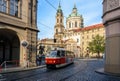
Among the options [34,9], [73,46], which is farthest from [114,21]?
[73,46]

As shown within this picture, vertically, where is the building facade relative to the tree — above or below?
above

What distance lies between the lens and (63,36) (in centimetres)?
15338

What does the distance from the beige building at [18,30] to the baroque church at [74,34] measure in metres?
93.5

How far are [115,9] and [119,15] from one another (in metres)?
0.97

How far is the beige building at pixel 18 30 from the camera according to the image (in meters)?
30.4

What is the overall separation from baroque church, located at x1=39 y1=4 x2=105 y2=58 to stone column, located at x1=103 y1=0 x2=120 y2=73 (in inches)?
4108

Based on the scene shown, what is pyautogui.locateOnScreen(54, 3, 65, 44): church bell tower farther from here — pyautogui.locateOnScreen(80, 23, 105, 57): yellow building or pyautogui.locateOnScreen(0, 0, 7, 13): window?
pyautogui.locateOnScreen(0, 0, 7, 13): window

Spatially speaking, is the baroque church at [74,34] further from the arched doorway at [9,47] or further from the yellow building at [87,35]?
the arched doorway at [9,47]

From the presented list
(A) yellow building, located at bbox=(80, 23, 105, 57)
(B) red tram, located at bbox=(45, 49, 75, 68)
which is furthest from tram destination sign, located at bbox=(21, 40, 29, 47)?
(A) yellow building, located at bbox=(80, 23, 105, 57)

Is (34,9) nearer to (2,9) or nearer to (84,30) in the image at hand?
(2,9)

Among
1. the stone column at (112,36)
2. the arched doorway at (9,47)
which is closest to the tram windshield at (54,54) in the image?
the arched doorway at (9,47)

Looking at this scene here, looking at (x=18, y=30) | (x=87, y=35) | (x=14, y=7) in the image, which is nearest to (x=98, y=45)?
(x=87, y=35)

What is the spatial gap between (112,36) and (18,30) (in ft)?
48.1

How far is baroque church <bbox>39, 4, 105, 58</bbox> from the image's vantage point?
134 metres
